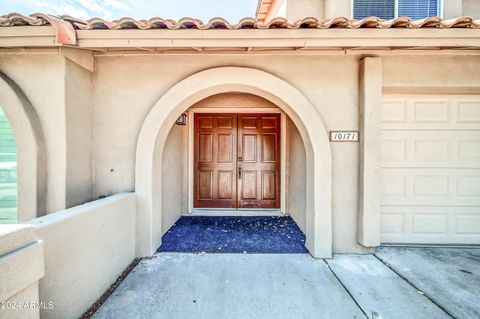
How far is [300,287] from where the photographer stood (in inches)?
119

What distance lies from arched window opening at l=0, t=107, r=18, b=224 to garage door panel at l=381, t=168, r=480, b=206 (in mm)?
6059

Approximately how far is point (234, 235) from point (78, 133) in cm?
330

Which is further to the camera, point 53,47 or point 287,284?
point 53,47

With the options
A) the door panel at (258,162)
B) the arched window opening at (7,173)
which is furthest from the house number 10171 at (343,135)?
the arched window opening at (7,173)

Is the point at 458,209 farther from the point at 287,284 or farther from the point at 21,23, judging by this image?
the point at 21,23

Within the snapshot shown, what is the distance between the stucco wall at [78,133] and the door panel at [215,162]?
9.39ft

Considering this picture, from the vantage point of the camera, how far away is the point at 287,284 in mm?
3080

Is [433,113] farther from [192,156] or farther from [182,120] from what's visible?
[192,156]

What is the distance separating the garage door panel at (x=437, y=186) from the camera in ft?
13.7

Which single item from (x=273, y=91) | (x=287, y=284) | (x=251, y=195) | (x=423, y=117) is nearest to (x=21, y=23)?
(x=273, y=91)

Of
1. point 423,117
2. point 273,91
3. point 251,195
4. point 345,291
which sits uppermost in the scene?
point 273,91

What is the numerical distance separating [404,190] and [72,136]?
561 centimetres

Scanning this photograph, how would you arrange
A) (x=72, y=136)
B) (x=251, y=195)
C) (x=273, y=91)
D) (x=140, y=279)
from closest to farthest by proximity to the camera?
(x=140, y=279), (x=72, y=136), (x=273, y=91), (x=251, y=195)

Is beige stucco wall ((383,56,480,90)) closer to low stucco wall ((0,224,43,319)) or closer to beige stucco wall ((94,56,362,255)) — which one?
beige stucco wall ((94,56,362,255))
